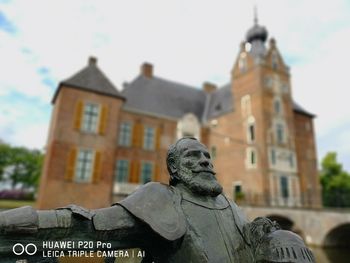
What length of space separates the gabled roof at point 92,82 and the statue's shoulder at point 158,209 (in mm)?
18096

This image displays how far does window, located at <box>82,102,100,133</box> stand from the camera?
739 inches

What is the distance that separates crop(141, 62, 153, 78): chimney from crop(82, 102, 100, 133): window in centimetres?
957

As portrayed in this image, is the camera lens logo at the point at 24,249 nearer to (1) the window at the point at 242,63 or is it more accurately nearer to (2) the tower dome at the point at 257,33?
(1) the window at the point at 242,63

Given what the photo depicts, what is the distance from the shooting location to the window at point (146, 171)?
21.7 m

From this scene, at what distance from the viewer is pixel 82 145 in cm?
1831

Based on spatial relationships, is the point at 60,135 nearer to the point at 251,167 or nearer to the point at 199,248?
the point at 251,167

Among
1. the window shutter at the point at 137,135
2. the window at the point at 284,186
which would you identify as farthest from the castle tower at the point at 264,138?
the window shutter at the point at 137,135

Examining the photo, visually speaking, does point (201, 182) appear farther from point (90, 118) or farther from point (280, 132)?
point (280, 132)

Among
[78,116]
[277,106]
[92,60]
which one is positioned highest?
[92,60]

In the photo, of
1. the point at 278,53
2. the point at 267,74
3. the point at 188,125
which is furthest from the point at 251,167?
the point at 278,53

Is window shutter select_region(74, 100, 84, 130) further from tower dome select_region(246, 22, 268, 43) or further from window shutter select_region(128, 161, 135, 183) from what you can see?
tower dome select_region(246, 22, 268, 43)

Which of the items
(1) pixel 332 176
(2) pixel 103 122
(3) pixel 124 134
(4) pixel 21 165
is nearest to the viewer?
(2) pixel 103 122

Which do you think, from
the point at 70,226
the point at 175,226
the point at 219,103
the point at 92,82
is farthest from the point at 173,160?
the point at 219,103

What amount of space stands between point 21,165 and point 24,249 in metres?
59.9
